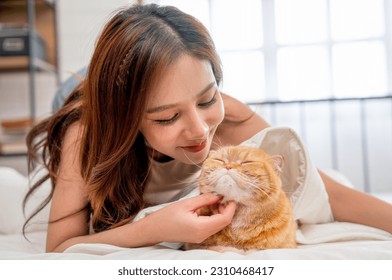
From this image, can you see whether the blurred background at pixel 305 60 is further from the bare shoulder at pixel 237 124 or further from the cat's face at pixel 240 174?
the cat's face at pixel 240 174

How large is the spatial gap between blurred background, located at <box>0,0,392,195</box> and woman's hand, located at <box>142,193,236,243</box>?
243mm

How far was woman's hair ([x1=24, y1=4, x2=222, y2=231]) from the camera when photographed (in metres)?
0.53

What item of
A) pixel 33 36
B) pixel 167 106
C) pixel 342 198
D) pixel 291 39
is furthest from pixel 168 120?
pixel 33 36

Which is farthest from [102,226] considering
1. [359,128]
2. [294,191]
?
[359,128]

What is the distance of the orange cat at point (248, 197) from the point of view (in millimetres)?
438

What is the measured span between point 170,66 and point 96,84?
101 millimetres

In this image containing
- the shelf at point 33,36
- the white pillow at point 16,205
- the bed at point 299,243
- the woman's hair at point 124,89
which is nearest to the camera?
the bed at point 299,243

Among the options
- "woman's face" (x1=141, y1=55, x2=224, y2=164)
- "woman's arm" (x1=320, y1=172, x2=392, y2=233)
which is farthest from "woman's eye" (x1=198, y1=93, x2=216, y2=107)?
"woman's arm" (x1=320, y1=172, x2=392, y2=233)

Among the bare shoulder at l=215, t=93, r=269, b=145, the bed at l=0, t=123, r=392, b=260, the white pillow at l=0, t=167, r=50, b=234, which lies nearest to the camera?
the bed at l=0, t=123, r=392, b=260

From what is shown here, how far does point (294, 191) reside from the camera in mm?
592

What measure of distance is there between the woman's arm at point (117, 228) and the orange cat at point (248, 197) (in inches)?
0.7

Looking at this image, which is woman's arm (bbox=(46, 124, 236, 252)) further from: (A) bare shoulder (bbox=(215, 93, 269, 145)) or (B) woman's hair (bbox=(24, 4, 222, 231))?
(A) bare shoulder (bbox=(215, 93, 269, 145))

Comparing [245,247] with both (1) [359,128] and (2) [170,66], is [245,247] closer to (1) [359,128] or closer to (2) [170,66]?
(2) [170,66]

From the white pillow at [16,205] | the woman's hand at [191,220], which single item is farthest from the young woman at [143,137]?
the white pillow at [16,205]
